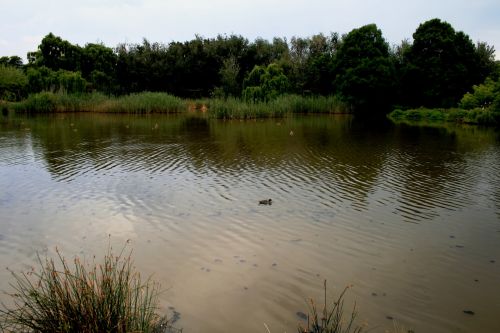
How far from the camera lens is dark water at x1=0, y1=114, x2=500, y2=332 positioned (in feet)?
15.5

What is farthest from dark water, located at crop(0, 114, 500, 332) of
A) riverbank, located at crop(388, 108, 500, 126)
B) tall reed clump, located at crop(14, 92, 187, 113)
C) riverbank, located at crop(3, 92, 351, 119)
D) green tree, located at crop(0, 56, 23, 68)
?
green tree, located at crop(0, 56, 23, 68)

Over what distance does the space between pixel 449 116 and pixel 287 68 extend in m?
19.1

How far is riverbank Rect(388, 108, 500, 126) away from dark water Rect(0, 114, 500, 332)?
1418cm

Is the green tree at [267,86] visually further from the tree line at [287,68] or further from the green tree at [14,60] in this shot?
the green tree at [14,60]

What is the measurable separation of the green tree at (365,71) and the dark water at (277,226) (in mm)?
22586

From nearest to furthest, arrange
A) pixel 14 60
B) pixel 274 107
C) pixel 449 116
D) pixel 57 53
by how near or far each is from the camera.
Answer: pixel 449 116 → pixel 274 107 → pixel 57 53 → pixel 14 60

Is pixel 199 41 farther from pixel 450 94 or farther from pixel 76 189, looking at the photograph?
pixel 76 189

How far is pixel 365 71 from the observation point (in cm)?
3641

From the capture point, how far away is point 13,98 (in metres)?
48.2

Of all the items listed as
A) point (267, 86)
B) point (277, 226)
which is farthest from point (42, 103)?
point (277, 226)

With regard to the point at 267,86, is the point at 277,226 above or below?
below

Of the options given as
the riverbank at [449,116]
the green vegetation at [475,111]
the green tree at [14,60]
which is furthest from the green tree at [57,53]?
the green vegetation at [475,111]

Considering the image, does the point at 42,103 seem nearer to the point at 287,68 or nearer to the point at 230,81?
the point at 230,81

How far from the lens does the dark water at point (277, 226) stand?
15.5ft
